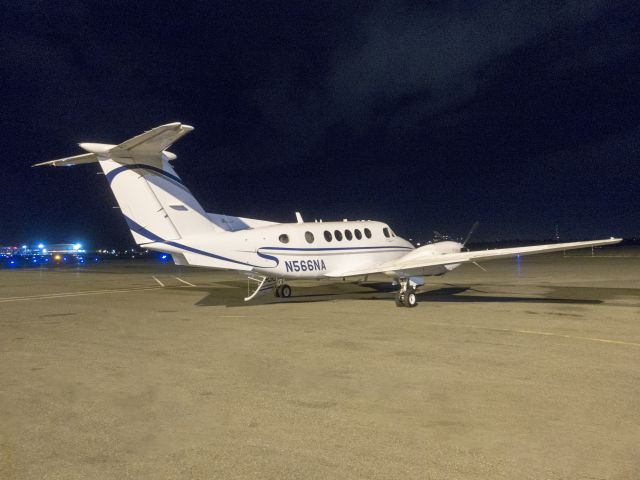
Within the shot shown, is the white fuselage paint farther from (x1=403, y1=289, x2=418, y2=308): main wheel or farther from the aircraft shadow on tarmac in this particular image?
(x1=403, y1=289, x2=418, y2=308): main wheel

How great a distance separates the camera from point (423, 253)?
1805cm

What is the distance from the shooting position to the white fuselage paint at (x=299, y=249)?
1539 cm

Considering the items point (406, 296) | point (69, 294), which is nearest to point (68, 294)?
point (69, 294)

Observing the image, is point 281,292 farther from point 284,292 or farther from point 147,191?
point 147,191

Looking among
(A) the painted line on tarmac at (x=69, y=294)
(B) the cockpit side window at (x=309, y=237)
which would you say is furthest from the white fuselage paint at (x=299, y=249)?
(A) the painted line on tarmac at (x=69, y=294)

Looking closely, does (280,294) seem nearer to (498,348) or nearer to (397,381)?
(498,348)

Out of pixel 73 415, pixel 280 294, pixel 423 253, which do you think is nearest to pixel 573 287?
A: pixel 423 253

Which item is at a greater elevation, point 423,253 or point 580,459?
point 423,253

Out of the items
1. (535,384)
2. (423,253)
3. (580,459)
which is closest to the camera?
(580,459)

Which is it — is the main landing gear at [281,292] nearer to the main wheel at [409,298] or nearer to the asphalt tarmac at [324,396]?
the asphalt tarmac at [324,396]

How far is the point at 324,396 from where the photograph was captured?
6.80 metres

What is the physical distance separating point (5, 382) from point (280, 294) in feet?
41.0

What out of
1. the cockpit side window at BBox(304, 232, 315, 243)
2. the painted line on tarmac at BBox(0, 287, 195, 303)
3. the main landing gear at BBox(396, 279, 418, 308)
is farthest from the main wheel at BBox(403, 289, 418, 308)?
the painted line on tarmac at BBox(0, 287, 195, 303)

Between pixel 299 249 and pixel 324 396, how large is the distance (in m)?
10.7
